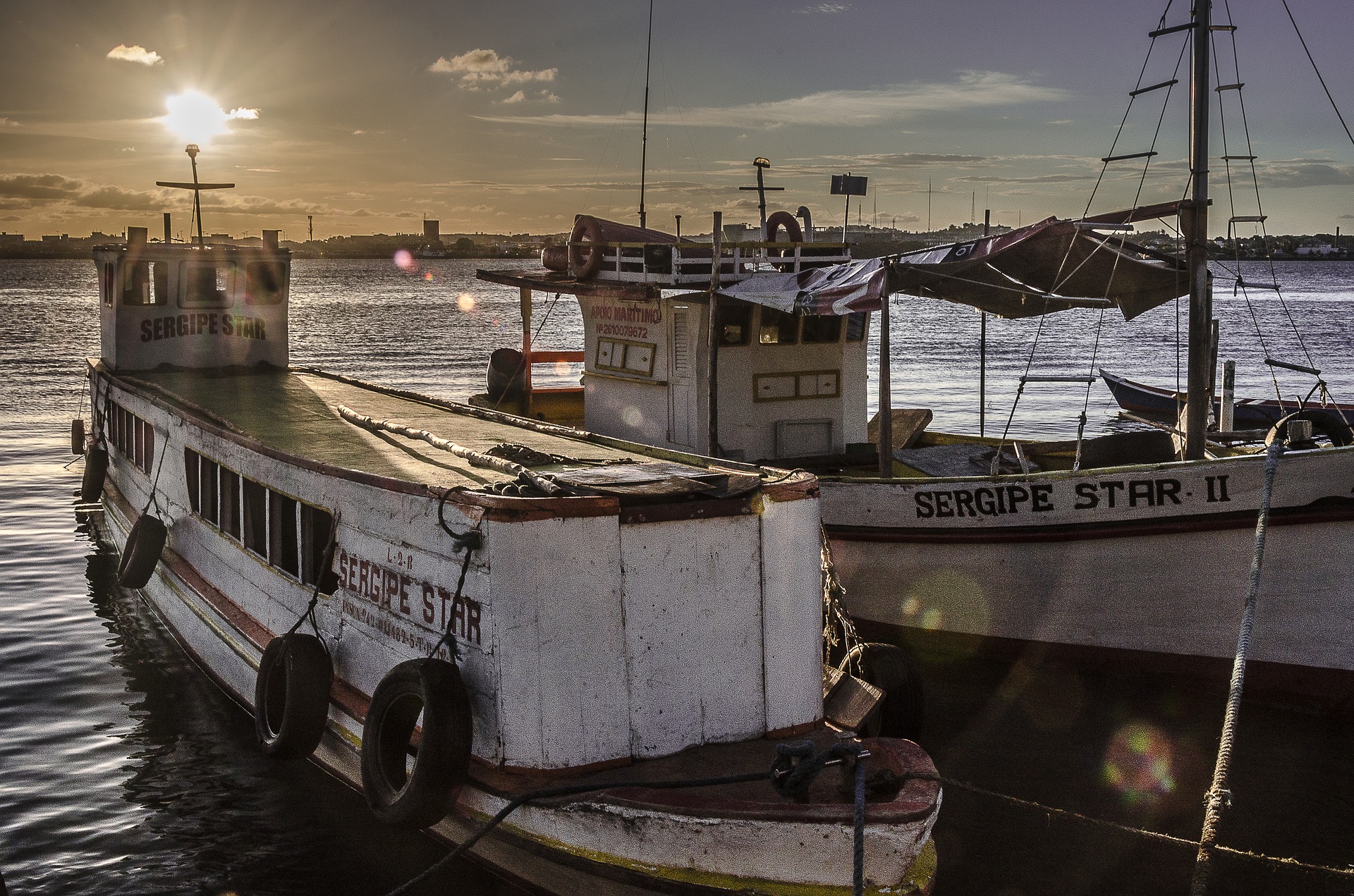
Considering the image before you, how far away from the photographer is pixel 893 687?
8016 mm

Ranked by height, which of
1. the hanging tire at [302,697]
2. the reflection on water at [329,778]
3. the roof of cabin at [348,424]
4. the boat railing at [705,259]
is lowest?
the reflection on water at [329,778]

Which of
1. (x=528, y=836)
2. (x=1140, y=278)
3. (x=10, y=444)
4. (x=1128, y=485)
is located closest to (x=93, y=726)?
(x=528, y=836)

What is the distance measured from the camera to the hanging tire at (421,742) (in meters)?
6.20

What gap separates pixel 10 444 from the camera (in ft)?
84.1

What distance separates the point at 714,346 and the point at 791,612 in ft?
22.6

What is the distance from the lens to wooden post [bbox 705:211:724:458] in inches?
519

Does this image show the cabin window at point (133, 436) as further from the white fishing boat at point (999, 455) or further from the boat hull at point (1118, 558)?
the boat hull at point (1118, 558)

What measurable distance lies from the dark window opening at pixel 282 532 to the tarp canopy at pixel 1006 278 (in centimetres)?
571

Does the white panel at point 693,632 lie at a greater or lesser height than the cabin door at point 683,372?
lesser

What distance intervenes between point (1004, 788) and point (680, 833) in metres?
4.40

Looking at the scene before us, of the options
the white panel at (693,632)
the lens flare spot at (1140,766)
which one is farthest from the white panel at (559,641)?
the lens flare spot at (1140,766)

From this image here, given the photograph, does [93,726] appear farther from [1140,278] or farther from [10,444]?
[10,444]

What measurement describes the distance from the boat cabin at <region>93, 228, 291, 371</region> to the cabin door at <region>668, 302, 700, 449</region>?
5.35m

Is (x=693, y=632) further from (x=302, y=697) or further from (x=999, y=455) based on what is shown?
(x=999, y=455)
